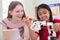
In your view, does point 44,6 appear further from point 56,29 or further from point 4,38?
point 4,38

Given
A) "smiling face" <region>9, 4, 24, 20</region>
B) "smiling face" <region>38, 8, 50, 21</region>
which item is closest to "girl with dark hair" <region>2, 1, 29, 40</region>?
"smiling face" <region>9, 4, 24, 20</region>

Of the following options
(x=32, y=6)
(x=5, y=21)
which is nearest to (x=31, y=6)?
(x=32, y=6)

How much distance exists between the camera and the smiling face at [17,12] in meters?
1.04

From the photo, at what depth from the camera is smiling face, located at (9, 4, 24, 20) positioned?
1.04 metres

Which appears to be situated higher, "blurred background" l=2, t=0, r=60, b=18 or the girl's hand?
"blurred background" l=2, t=0, r=60, b=18

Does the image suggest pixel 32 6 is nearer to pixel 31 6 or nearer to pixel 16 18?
pixel 31 6

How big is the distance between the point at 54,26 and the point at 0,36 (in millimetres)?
441

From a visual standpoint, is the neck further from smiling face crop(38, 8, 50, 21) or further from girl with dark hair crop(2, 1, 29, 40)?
smiling face crop(38, 8, 50, 21)

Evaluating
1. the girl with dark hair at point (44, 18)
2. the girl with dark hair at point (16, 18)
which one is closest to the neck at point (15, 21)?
the girl with dark hair at point (16, 18)

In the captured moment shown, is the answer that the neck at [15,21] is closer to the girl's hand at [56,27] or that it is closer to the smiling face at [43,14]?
the smiling face at [43,14]

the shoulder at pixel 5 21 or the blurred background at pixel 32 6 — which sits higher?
the blurred background at pixel 32 6

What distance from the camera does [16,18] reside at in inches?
41.5

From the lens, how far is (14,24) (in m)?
1.06

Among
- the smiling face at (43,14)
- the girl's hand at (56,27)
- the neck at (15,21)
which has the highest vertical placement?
the smiling face at (43,14)
